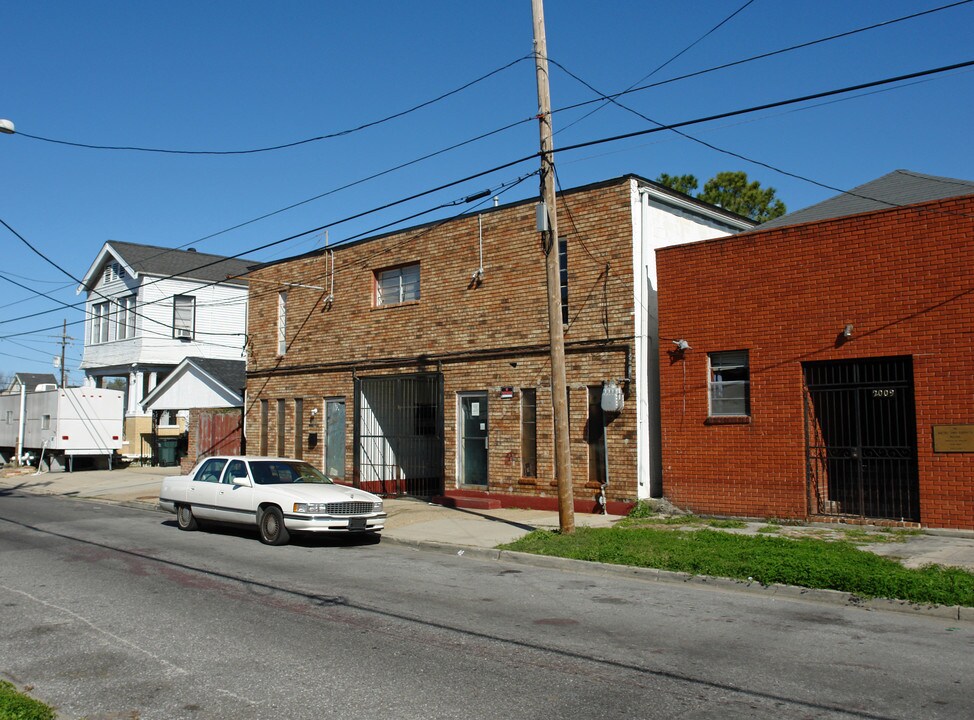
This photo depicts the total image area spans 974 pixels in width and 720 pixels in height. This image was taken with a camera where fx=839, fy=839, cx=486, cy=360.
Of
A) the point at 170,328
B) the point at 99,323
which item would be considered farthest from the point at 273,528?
the point at 99,323

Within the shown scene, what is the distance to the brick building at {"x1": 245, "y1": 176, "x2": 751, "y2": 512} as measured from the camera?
16609 millimetres

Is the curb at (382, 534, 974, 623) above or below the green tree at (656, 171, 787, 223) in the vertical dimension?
below

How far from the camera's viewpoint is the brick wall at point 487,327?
1669 centimetres

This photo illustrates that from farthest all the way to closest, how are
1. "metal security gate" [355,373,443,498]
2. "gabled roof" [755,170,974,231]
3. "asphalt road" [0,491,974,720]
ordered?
"metal security gate" [355,373,443,498], "gabled roof" [755,170,974,231], "asphalt road" [0,491,974,720]

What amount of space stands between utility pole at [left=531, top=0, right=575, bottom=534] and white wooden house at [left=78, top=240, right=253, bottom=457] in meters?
24.7

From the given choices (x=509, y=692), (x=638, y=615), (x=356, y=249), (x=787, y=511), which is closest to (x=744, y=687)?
(x=509, y=692)

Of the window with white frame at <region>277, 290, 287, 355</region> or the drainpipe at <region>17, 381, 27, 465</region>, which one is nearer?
the window with white frame at <region>277, 290, 287, 355</region>

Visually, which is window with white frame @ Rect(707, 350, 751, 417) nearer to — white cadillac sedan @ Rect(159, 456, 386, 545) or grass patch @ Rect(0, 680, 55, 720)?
white cadillac sedan @ Rect(159, 456, 386, 545)

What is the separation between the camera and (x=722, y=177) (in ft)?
128

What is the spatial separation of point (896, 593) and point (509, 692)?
5.29 metres

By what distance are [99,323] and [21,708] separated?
37.6m

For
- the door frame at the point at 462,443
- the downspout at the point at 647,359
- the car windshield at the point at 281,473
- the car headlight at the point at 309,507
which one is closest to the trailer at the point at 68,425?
the door frame at the point at 462,443

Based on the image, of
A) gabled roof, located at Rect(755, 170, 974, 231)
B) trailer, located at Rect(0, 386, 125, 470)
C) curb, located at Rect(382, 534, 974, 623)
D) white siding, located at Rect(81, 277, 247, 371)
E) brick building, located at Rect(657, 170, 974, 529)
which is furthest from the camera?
white siding, located at Rect(81, 277, 247, 371)

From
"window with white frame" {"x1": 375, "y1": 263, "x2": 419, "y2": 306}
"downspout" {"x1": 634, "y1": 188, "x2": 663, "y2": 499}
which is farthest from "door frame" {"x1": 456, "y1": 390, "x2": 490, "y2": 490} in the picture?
"downspout" {"x1": 634, "y1": 188, "x2": 663, "y2": 499}
